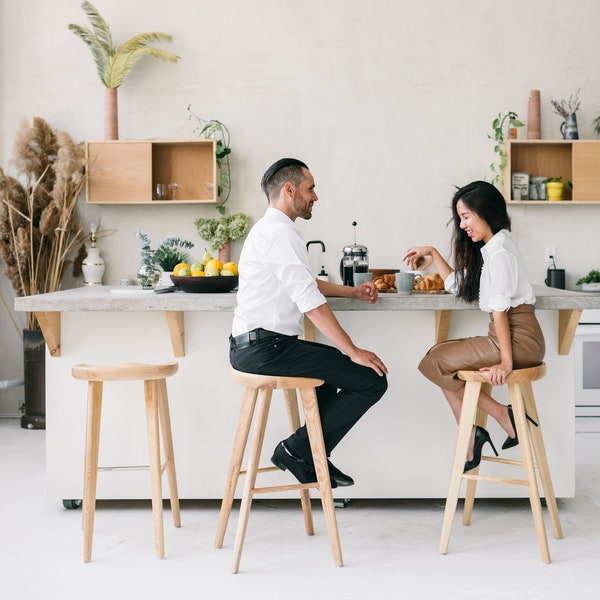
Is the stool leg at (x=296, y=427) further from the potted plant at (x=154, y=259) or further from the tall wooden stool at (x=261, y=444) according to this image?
the potted plant at (x=154, y=259)

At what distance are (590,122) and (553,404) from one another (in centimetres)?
307

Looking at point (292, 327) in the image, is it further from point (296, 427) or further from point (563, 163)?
point (563, 163)

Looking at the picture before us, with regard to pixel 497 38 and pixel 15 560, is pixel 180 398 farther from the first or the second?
pixel 497 38

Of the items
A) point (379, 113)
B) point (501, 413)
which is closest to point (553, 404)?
point (501, 413)

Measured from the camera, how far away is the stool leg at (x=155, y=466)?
2.83m

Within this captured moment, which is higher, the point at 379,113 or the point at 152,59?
the point at 152,59

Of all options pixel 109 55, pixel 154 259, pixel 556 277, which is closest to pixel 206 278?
pixel 154 259

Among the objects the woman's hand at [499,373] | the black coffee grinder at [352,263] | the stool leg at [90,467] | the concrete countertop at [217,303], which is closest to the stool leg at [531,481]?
the woman's hand at [499,373]

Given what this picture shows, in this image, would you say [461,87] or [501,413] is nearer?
[501,413]

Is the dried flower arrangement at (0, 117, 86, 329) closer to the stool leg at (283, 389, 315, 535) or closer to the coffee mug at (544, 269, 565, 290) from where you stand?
the stool leg at (283, 389, 315, 535)

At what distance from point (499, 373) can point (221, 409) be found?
1.30 meters

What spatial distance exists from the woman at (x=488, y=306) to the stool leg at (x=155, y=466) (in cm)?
110

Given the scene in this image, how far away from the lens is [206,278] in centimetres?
333

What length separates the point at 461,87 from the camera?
5.68 metres
